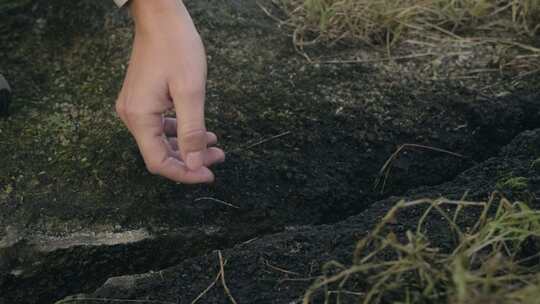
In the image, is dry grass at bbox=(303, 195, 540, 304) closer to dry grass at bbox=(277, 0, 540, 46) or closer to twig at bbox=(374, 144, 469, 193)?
A: twig at bbox=(374, 144, 469, 193)

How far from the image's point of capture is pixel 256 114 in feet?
6.25

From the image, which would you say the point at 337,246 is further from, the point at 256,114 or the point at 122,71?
the point at 122,71

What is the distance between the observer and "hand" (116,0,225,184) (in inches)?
51.2

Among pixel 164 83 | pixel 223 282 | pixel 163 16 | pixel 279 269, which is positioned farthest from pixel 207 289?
pixel 163 16

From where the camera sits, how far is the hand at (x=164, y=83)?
130cm

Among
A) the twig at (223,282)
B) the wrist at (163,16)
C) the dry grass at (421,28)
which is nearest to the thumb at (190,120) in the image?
the wrist at (163,16)

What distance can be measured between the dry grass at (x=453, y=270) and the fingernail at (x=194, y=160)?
0.31m

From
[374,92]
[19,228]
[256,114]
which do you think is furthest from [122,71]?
[374,92]

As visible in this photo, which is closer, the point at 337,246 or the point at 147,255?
the point at 337,246

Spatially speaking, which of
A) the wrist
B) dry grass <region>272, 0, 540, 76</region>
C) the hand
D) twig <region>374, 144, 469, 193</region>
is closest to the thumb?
the hand

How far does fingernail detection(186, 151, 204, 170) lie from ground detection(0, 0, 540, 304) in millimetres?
229

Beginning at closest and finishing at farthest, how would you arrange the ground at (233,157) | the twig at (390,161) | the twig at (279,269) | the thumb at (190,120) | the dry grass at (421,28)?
the thumb at (190,120)
the twig at (279,269)
the ground at (233,157)
the twig at (390,161)
the dry grass at (421,28)

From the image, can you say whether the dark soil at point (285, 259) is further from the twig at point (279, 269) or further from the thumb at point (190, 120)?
the thumb at point (190, 120)

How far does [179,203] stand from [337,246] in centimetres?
42
